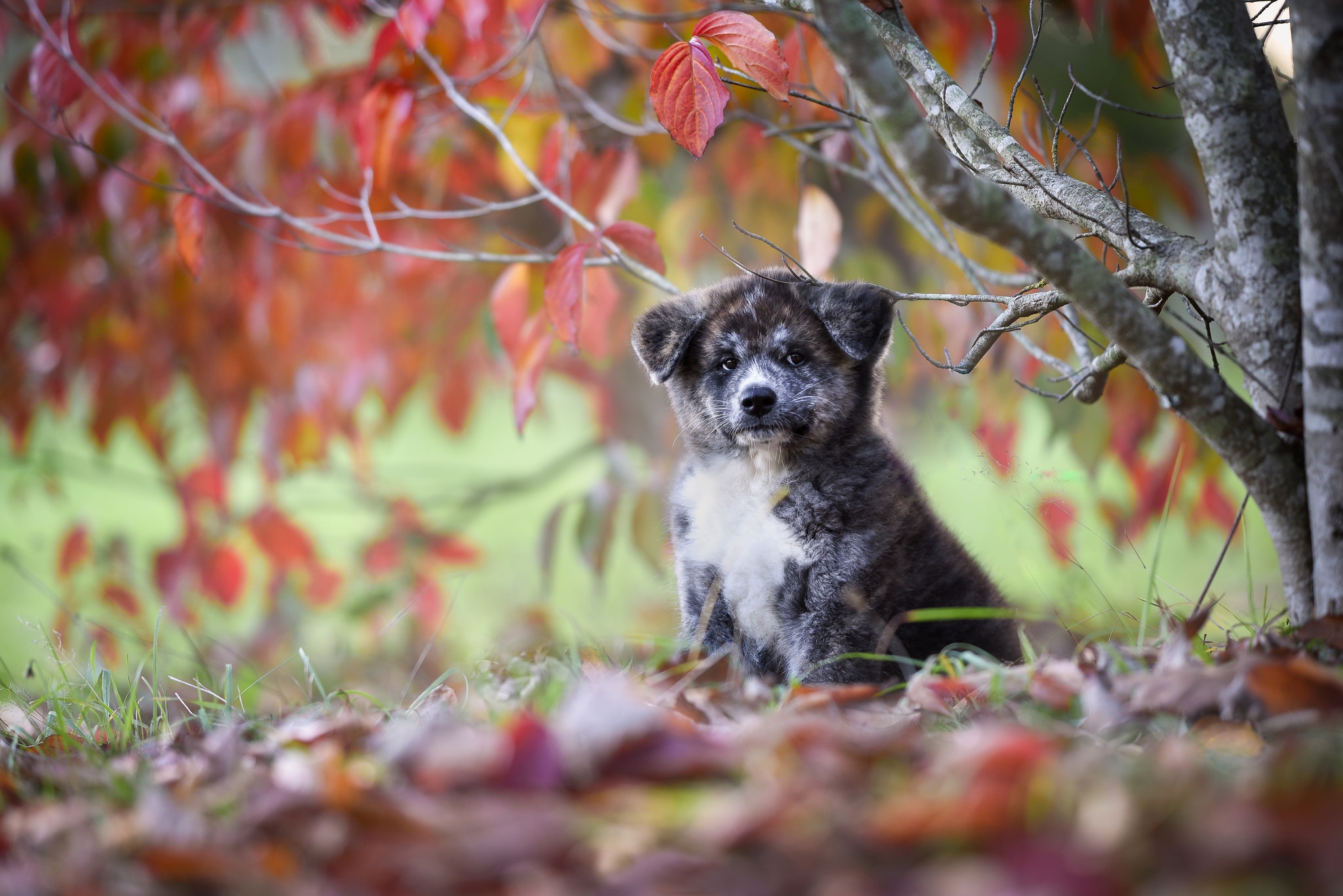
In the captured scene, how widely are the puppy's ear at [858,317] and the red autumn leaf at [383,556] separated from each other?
10.9ft

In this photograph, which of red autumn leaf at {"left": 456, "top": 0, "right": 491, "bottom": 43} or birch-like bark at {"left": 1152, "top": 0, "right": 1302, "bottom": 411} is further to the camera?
red autumn leaf at {"left": 456, "top": 0, "right": 491, "bottom": 43}

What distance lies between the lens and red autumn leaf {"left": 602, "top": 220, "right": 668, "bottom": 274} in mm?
2902

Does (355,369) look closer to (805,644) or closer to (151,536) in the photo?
(805,644)

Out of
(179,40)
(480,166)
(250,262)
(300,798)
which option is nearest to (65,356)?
(250,262)

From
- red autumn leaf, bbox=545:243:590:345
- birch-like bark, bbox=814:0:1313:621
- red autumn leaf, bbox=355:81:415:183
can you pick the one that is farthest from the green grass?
red autumn leaf, bbox=355:81:415:183

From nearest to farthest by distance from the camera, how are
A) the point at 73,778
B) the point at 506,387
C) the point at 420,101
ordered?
the point at 73,778 < the point at 420,101 < the point at 506,387

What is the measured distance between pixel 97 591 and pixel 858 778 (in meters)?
5.38

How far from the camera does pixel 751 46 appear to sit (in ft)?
7.64

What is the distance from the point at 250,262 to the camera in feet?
14.5

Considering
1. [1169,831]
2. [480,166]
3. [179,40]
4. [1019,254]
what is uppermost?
[179,40]

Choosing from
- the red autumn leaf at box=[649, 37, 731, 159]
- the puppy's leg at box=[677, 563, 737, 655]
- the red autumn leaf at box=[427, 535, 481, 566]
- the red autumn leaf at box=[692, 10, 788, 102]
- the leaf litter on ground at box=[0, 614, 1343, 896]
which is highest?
the red autumn leaf at box=[692, 10, 788, 102]

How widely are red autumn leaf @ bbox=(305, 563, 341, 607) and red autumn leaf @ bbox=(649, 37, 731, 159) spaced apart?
3.82m

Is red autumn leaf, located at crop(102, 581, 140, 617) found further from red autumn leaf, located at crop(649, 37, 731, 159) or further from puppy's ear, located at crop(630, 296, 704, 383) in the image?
red autumn leaf, located at crop(649, 37, 731, 159)

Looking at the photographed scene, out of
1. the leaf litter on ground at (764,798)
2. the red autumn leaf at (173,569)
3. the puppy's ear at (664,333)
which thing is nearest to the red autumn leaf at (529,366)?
the puppy's ear at (664,333)
